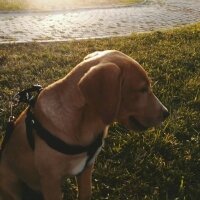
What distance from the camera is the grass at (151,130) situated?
15.0 ft

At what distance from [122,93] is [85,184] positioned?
3.63 ft

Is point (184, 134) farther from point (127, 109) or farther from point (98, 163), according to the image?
point (127, 109)

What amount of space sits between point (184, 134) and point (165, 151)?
475 mm

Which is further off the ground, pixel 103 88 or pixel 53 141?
pixel 103 88

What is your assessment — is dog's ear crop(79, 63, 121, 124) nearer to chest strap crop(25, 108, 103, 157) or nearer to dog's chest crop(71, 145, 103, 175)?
chest strap crop(25, 108, 103, 157)

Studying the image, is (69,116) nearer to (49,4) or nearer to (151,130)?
(151,130)

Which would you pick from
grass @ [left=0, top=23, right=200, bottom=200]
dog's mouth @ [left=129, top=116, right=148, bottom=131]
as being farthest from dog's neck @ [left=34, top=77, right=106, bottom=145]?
grass @ [left=0, top=23, right=200, bottom=200]

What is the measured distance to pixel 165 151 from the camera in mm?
5105

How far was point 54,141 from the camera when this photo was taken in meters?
3.54

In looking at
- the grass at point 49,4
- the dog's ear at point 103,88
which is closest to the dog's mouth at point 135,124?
the dog's ear at point 103,88

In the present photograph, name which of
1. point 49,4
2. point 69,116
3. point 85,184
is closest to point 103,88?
point 69,116

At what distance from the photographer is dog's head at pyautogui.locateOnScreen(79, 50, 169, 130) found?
330cm

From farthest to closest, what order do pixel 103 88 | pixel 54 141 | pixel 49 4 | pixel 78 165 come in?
pixel 49 4 → pixel 78 165 → pixel 54 141 → pixel 103 88

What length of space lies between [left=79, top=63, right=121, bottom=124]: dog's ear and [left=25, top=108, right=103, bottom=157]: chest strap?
1.20 feet
